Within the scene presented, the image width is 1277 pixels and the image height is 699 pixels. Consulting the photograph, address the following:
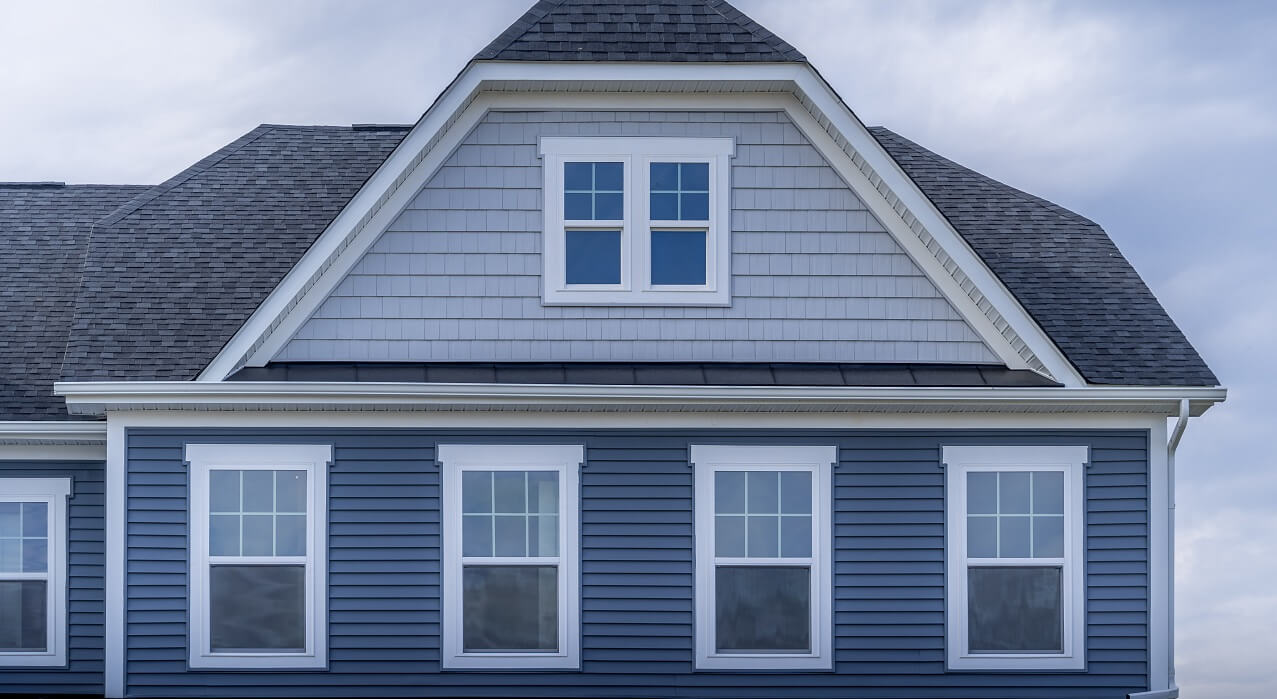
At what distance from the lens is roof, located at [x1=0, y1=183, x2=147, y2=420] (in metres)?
11.9

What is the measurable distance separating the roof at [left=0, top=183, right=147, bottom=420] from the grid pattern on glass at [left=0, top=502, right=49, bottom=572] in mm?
932

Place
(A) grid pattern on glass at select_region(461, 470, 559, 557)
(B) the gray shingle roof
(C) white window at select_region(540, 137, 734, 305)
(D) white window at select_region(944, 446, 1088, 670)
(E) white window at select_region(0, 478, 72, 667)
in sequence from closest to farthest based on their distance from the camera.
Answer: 1. (A) grid pattern on glass at select_region(461, 470, 559, 557)
2. (D) white window at select_region(944, 446, 1088, 670)
3. (C) white window at select_region(540, 137, 734, 305)
4. (B) the gray shingle roof
5. (E) white window at select_region(0, 478, 72, 667)

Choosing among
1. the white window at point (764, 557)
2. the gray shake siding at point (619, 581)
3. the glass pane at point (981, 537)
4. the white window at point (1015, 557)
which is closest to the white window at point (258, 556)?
the gray shake siding at point (619, 581)

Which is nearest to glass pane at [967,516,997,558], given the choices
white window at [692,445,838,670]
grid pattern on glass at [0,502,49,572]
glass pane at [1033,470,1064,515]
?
glass pane at [1033,470,1064,515]

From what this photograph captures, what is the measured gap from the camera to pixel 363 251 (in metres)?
10.7

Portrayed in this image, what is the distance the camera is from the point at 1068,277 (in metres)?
12.5

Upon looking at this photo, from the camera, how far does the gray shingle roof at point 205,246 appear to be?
11.1 metres

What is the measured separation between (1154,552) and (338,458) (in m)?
6.96

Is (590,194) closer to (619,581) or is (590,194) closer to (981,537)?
(619,581)

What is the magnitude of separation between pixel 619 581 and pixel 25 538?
5638 mm

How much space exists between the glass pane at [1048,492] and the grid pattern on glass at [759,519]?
1.97m

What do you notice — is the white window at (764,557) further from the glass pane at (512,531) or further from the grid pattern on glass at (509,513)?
the glass pane at (512,531)

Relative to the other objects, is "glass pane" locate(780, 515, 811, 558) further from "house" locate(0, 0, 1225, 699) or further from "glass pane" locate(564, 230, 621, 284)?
"glass pane" locate(564, 230, 621, 284)

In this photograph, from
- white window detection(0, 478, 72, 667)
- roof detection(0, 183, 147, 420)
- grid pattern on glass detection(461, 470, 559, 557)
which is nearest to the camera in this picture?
grid pattern on glass detection(461, 470, 559, 557)
